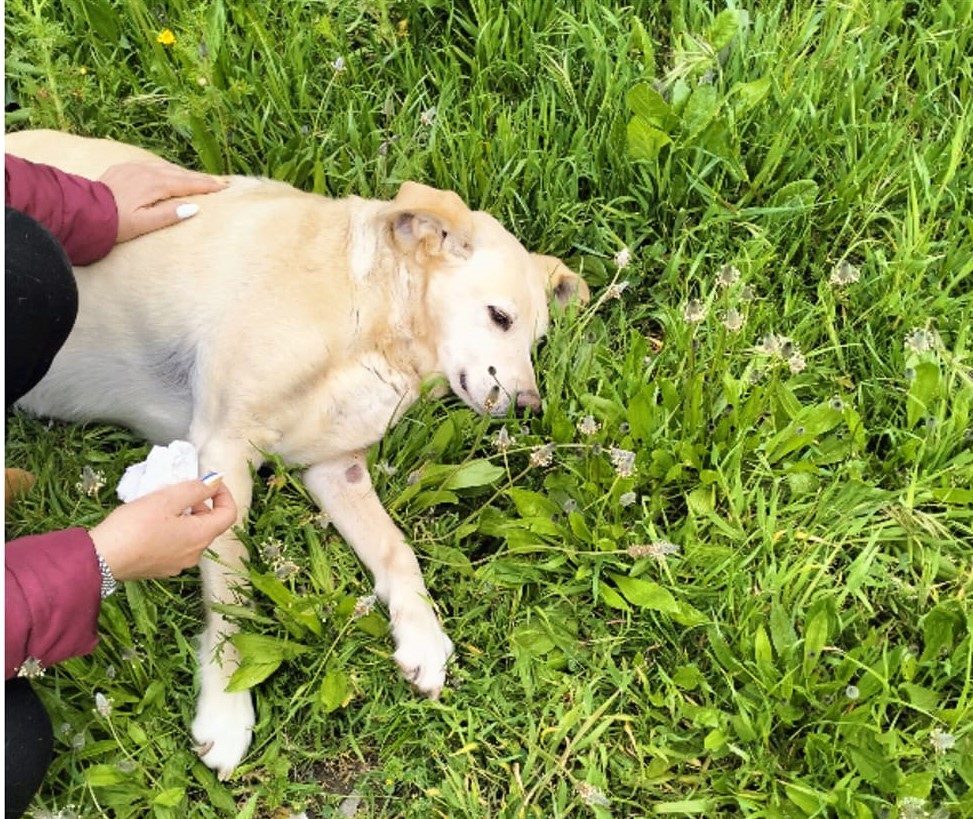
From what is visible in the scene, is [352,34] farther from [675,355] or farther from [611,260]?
[675,355]

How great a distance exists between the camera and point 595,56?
3.45 metres

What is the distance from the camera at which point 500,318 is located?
2.99 m

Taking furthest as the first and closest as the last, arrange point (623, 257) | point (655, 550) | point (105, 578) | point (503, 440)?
1. point (623, 257)
2. point (503, 440)
3. point (655, 550)
4. point (105, 578)

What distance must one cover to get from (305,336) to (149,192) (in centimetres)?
64

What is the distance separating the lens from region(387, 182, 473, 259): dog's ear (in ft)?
9.40

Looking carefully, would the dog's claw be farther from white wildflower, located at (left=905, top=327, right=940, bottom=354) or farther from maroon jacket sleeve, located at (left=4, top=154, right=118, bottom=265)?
white wildflower, located at (left=905, top=327, right=940, bottom=354)

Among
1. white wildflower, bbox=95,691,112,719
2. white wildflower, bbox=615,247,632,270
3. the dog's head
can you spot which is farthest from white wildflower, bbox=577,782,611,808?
white wildflower, bbox=615,247,632,270

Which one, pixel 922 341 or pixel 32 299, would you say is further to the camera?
pixel 922 341

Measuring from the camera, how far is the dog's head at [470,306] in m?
2.95

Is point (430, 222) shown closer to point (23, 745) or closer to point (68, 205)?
point (68, 205)

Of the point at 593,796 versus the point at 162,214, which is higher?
the point at 162,214

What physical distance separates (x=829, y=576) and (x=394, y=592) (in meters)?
1.16

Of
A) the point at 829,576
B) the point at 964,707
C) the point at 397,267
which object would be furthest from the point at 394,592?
the point at 964,707

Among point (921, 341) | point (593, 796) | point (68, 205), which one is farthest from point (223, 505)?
point (921, 341)
